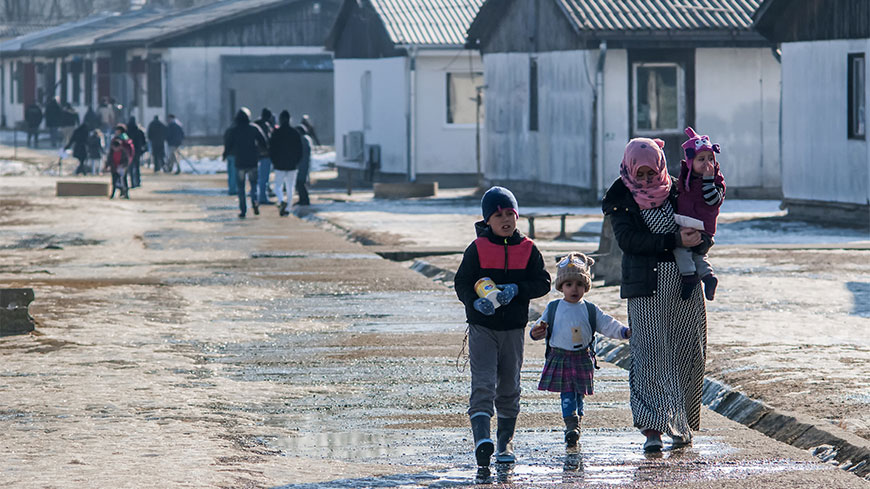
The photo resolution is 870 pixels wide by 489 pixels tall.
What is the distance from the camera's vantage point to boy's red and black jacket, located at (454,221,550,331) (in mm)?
7789

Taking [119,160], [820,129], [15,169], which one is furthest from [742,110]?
[15,169]

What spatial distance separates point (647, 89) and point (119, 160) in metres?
10.8

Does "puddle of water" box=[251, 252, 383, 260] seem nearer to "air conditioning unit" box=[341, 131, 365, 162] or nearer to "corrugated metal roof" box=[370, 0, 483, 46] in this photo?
"corrugated metal roof" box=[370, 0, 483, 46]

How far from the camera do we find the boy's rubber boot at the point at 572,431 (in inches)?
319

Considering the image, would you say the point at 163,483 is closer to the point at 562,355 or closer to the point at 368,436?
the point at 368,436

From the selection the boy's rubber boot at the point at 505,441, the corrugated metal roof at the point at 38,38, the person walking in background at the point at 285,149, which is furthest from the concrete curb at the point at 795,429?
the corrugated metal roof at the point at 38,38

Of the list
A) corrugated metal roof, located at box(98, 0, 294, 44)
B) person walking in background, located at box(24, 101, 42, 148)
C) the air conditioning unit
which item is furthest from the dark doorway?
person walking in background, located at box(24, 101, 42, 148)

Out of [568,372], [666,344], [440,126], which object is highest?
[440,126]

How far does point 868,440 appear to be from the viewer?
7.86 metres

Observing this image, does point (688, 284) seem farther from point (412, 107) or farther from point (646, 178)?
point (412, 107)

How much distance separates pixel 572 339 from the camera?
8.09 metres

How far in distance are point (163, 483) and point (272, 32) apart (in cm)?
4777

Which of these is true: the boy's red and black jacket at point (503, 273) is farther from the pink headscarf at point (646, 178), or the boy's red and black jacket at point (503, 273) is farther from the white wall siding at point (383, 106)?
the white wall siding at point (383, 106)

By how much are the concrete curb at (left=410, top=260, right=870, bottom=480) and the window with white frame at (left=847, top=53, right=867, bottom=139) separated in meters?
13.5
